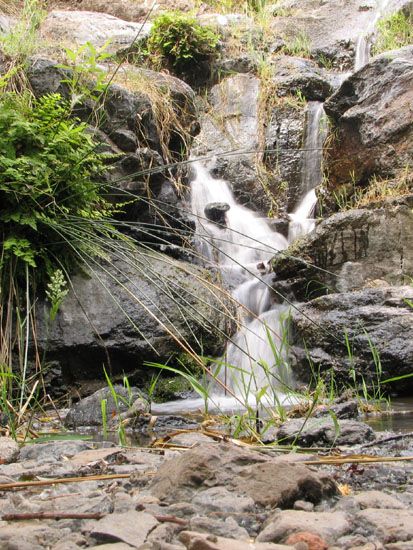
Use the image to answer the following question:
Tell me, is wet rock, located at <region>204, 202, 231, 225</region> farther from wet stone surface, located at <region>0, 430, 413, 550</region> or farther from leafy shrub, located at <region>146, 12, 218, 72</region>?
wet stone surface, located at <region>0, 430, 413, 550</region>

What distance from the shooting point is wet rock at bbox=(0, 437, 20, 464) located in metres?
1.82

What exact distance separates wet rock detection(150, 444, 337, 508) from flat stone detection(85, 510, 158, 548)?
18 cm

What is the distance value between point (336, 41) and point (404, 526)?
34.5ft

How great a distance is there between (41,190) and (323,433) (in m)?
2.14

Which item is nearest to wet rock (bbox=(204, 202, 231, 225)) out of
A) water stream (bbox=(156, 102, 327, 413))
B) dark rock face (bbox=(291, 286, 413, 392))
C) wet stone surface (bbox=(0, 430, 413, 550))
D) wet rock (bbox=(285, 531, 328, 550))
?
water stream (bbox=(156, 102, 327, 413))

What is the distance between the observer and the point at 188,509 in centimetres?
119

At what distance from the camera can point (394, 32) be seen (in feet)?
30.7

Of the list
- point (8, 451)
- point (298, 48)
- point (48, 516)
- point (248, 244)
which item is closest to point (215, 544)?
point (48, 516)

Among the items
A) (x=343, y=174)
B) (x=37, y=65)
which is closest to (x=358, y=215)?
(x=343, y=174)

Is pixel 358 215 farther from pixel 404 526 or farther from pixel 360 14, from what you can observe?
pixel 360 14

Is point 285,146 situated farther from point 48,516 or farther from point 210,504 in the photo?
point 48,516

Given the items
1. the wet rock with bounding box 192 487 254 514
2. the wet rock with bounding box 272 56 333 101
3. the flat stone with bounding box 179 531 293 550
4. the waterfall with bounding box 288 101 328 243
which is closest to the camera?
the flat stone with bounding box 179 531 293 550

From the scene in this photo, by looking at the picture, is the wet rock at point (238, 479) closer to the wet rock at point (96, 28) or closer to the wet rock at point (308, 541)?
the wet rock at point (308, 541)

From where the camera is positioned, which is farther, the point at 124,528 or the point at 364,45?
the point at 364,45
